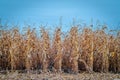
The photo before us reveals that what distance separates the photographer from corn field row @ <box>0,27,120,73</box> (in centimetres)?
825

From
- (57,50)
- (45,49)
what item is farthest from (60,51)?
(45,49)

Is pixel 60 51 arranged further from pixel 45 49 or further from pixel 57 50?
pixel 45 49

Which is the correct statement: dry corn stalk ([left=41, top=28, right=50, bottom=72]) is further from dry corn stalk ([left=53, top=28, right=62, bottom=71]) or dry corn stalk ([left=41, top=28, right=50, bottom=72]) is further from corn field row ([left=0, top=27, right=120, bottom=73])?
dry corn stalk ([left=53, top=28, right=62, bottom=71])

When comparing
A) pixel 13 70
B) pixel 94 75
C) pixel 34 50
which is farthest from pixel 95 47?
pixel 13 70

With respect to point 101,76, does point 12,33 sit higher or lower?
Answer: higher

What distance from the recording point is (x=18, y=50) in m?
8.53

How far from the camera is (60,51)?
8.20m

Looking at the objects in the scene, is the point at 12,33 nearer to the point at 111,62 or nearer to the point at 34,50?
the point at 34,50

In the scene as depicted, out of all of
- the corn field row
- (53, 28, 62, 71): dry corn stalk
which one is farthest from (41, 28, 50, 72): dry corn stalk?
(53, 28, 62, 71): dry corn stalk

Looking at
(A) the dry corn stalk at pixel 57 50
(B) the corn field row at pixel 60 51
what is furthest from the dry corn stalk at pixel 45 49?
(A) the dry corn stalk at pixel 57 50

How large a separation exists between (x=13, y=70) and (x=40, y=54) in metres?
0.86

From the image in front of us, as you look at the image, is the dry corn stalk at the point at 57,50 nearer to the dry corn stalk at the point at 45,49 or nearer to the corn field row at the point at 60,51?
the corn field row at the point at 60,51

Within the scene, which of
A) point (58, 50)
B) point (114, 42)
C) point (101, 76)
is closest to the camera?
point (101, 76)

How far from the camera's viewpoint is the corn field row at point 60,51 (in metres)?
8.25
